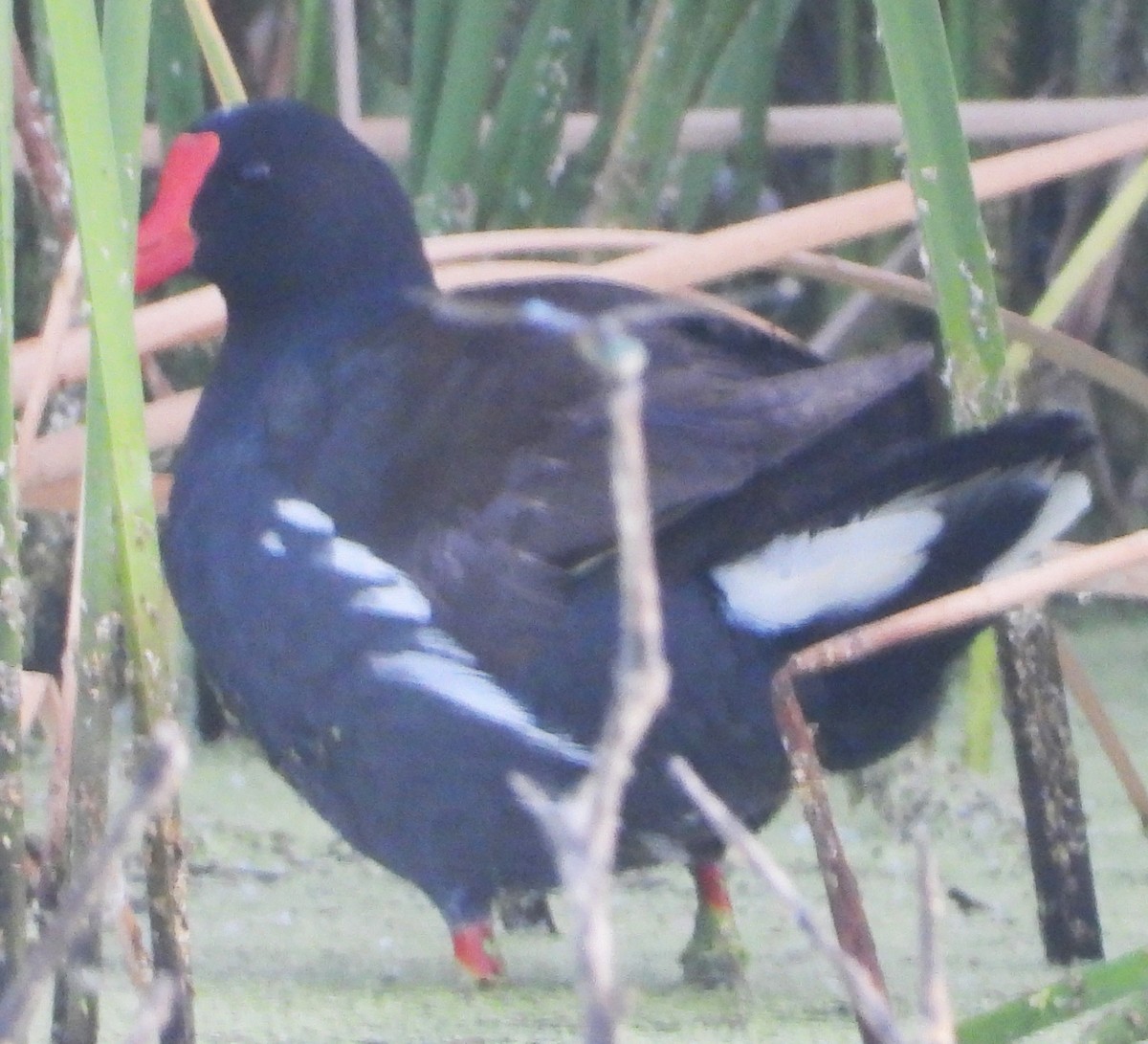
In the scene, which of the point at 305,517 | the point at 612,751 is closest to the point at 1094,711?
the point at 305,517

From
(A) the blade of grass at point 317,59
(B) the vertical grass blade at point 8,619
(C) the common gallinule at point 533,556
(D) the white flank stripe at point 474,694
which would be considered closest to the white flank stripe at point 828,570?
(C) the common gallinule at point 533,556

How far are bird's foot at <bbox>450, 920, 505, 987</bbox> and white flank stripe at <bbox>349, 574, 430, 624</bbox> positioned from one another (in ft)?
0.64

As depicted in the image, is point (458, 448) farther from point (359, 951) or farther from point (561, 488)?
point (359, 951)

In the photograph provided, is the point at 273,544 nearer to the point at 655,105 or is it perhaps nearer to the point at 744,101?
the point at 655,105

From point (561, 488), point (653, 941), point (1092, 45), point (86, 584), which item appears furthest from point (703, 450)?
point (1092, 45)

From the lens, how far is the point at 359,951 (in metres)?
A: 1.27

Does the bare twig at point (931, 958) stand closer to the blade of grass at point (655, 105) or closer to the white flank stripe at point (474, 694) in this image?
the white flank stripe at point (474, 694)

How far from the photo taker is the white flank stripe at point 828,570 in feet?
3.18

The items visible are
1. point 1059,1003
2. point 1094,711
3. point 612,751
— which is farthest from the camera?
point 1094,711

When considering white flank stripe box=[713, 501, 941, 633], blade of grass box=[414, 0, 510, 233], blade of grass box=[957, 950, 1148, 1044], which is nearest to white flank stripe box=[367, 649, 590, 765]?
white flank stripe box=[713, 501, 941, 633]

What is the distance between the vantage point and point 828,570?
1.00 metres

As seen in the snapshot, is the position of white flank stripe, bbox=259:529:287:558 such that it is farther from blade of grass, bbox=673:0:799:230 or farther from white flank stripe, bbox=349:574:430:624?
blade of grass, bbox=673:0:799:230

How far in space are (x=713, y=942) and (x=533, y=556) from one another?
27cm

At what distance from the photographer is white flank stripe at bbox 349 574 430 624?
3.59 ft
